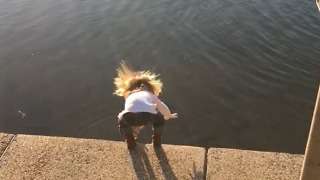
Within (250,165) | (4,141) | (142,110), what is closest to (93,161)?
(142,110)

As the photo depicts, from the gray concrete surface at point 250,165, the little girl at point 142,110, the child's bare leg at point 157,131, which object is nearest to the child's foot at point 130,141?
the little girl at point 142,110

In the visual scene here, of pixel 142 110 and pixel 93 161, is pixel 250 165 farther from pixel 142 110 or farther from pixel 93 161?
pixel 93 161

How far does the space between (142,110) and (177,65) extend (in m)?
3.29

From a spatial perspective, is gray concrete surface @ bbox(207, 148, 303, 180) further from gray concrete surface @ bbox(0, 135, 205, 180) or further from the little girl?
the little girl

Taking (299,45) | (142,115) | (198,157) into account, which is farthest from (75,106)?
(299,45)

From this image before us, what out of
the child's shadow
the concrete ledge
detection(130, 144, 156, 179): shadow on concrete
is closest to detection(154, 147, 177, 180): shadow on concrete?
the child's shadow

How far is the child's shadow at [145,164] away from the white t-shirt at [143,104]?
0.43 meters

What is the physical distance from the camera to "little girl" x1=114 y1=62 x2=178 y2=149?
4.20 metres

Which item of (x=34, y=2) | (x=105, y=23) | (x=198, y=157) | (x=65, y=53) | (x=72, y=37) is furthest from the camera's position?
(x=34, y=2)

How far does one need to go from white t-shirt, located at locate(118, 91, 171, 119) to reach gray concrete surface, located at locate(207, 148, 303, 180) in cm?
70

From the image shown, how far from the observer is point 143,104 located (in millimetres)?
4172

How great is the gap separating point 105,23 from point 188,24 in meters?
1.87

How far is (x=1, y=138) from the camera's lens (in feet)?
14.8

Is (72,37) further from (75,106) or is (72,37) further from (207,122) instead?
(207,122)
